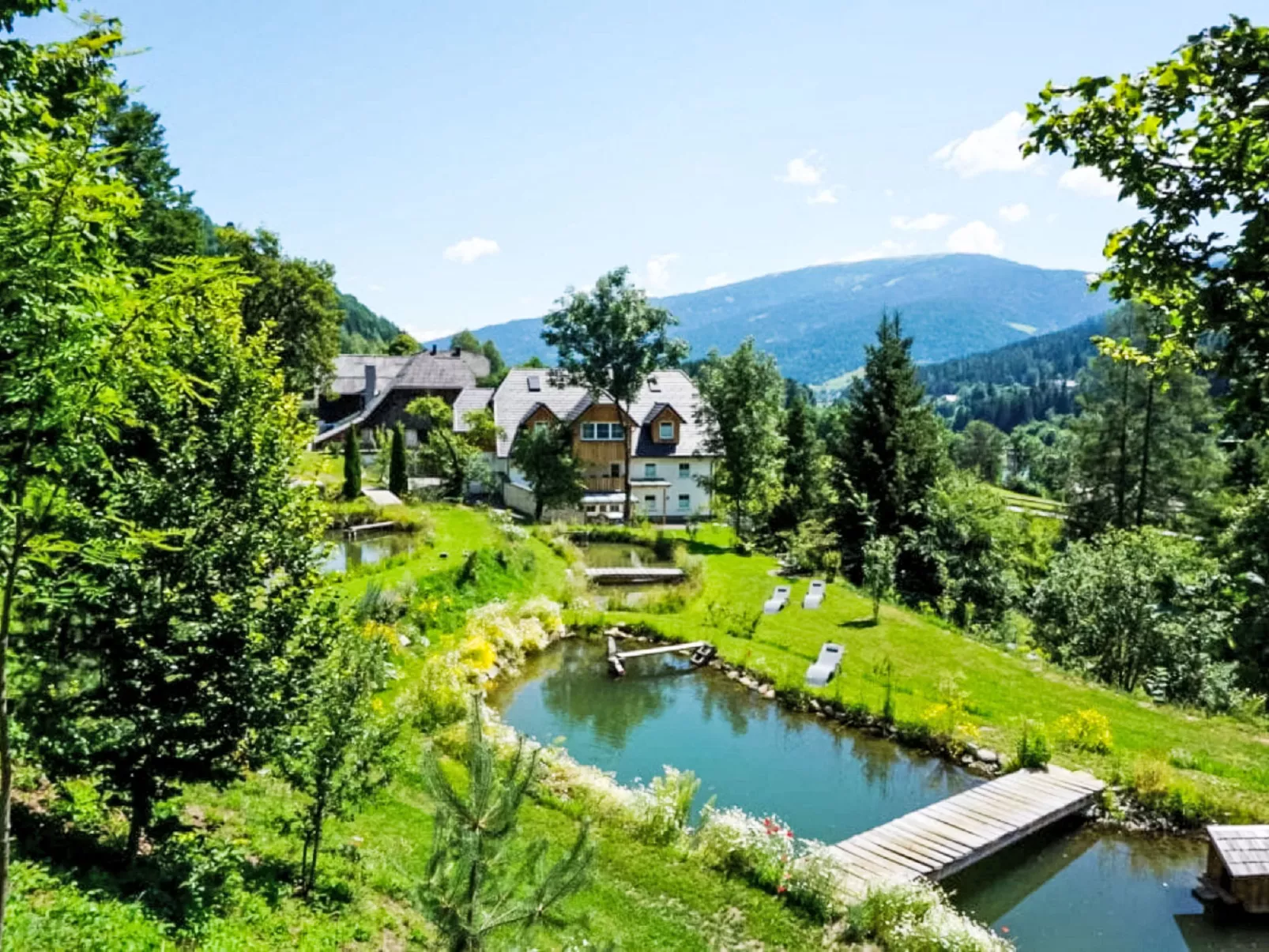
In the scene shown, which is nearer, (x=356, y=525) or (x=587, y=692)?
(x=587, y=692)

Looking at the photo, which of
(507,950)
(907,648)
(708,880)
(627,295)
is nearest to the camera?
(507,950)

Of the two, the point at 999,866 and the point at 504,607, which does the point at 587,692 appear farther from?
the point at 999,866

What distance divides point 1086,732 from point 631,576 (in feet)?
56.7

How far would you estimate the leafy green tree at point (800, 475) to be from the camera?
38531 mm

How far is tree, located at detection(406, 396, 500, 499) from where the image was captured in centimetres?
4288

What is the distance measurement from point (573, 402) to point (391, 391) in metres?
20.9

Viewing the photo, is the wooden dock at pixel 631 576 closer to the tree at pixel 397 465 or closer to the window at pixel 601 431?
the tree at pixel 397 465

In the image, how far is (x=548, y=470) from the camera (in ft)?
131

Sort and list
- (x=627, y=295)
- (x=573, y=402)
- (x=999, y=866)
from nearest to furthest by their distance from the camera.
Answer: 1. (x=999, y=866)
2. (x=627, y=295)
3. (x=573, y=402)

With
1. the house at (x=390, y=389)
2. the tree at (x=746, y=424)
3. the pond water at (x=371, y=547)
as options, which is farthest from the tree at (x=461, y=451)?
the tree at (x=746, y=424)

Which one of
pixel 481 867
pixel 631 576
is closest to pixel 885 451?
pixel 631 576

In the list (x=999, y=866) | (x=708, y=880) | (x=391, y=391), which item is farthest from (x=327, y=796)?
(x=391, y=391)

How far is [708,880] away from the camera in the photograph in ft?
35.8

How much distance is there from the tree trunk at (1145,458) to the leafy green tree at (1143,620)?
16993 mm
